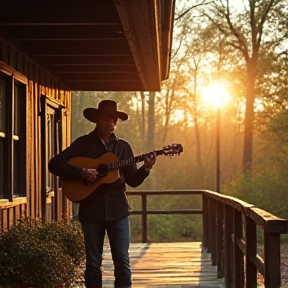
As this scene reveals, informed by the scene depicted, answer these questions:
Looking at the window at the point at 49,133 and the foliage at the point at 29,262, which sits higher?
the window at the point at 49,133

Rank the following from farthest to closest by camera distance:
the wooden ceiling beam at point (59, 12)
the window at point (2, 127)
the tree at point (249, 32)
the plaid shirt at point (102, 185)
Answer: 1. the tree at point (249, 32)
2. the window at point (2, 127)
3. the wooden ceiling beam at point (59, 12)
4. the plaid shirt at point (102, 185)

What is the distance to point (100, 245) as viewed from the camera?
571 cm

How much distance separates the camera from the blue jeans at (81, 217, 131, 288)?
18.6 ft

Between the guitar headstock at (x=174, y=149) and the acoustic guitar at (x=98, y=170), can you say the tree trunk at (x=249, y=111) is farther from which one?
the acoustic guitar at (x=98, y=170)

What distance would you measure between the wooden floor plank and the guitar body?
2.25 metres

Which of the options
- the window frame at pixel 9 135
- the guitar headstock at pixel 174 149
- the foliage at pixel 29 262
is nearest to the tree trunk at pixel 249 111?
the window frame at pixel 9 135

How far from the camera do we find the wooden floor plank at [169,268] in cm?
802

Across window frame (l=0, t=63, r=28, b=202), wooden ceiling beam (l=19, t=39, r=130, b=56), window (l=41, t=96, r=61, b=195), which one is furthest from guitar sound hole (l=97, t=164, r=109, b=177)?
window (l=41, t=96, r=61, b=195)

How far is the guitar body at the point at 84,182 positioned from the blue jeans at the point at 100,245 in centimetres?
22

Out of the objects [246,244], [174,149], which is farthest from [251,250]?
[174,149]

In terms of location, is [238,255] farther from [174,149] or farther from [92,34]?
[92,34]

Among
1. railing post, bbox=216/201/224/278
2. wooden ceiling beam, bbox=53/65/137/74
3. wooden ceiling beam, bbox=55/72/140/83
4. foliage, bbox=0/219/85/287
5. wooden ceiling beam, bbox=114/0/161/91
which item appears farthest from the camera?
wooden ceiling beam, bbox=55/72/140/83

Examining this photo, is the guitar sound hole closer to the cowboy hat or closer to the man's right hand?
the man's right hand

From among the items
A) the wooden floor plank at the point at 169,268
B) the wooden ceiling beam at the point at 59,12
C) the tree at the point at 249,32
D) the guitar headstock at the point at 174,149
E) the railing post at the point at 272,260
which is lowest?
the wooden floor plank at the point at 169,268
